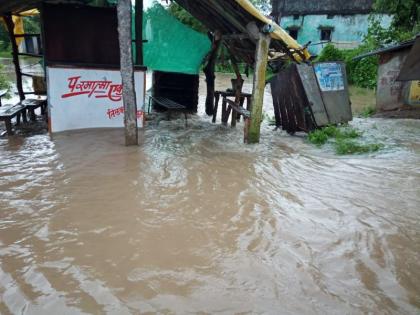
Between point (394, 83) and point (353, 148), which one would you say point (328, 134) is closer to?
point (353, 148)

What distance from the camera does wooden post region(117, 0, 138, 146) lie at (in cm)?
571

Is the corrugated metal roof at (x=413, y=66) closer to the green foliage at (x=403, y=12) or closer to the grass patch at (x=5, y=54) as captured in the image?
the green foliage at (x=403, y=12)

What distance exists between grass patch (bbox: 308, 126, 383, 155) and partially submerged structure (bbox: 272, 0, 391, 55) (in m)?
21.2

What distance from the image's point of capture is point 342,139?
740 cm

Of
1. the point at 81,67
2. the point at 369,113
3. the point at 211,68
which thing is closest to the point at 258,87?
the point at 211,68

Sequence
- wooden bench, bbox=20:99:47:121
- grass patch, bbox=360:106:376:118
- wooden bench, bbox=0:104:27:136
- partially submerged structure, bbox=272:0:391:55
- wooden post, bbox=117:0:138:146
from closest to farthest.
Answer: wooden post, bbox=117:0:138:146
wooden bench, bbox=0:104:27:136
wooden bench, bbox=20:99:47:121
grass patch, bbox=360:106:376:118
partially submerged structure, bbox=272:0:391:55

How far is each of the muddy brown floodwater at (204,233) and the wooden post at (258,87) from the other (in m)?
1.05

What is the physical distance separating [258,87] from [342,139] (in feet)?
7.13

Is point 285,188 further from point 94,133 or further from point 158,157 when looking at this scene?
point 94,133

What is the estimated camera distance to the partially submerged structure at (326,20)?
26.8 metres

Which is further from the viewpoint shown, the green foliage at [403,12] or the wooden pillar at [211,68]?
the green foliage at [403,12]

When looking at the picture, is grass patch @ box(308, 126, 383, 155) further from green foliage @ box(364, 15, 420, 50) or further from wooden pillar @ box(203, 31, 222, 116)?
green foliage @ box(364, 15, 420, 50)

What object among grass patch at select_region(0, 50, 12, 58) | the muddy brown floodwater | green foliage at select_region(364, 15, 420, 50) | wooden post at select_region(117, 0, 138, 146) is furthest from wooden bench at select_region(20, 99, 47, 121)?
grass patch at select_region(0, 50, 12, 58)

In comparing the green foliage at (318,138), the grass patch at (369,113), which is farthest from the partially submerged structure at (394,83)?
the green foliage at (318,138)
